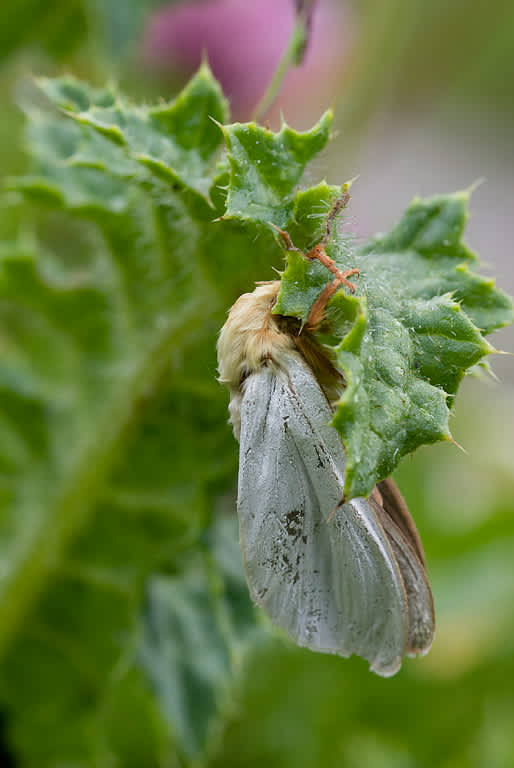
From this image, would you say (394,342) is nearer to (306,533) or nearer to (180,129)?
(306,533)

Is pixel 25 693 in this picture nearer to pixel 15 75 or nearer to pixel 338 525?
pixel 338 525

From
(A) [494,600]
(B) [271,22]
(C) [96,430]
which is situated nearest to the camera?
(C) [96,430]

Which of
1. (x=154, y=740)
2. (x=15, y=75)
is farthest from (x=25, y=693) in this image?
(x=15, y=75)

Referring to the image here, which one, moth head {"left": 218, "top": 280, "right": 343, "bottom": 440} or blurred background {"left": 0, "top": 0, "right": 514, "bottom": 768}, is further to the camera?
blurred background {"left": 0, "top": 0, "right": 514, "bottom": 768}

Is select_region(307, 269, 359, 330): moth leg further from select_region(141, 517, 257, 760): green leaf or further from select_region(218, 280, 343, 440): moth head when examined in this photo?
select_region(141, 517, 257, 760): green leaf

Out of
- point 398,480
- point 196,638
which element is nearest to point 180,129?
point 196,638

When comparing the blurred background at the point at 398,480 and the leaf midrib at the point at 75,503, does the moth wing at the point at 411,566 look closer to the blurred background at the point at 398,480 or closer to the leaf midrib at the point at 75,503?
the blurred background at the point at 398,480

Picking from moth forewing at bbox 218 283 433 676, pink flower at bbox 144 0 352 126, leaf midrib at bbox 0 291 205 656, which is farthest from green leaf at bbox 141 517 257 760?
pink flower at bbox 144 0 352 126
